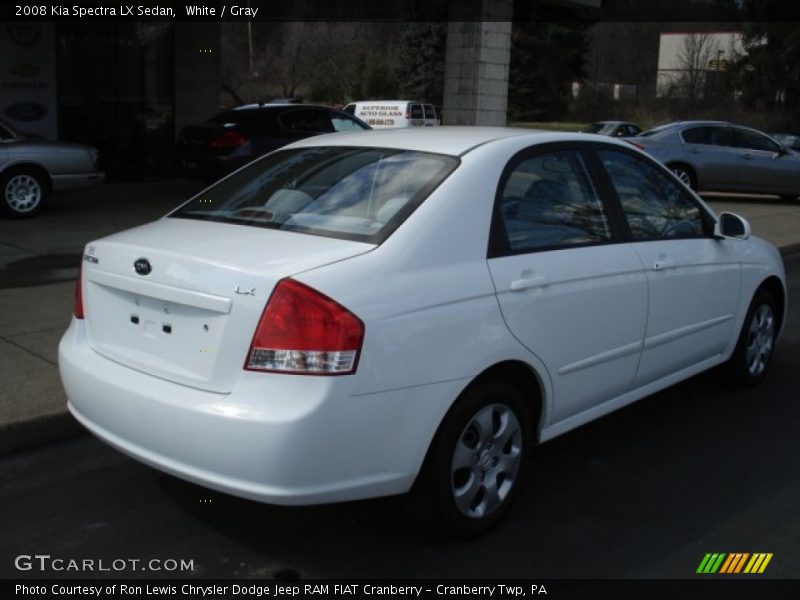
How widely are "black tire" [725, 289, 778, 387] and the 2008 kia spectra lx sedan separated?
42.0 inches

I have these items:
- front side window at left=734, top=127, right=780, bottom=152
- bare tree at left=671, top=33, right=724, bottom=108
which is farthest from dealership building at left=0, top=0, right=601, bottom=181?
bare tree at left=671, top=33, right=724, bottom=108

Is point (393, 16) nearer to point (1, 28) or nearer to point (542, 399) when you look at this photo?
point (1, 28)

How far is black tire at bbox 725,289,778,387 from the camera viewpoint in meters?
5.61

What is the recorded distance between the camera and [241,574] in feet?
11.2

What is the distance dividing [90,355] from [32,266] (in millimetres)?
5306

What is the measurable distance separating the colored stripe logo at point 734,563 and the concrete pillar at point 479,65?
39.7ft

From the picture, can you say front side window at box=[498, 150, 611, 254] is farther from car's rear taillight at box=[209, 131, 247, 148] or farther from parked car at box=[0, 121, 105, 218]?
car's rear taillight at box=[209, 131, 247, 148]

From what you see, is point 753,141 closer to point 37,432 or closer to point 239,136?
point 239,136

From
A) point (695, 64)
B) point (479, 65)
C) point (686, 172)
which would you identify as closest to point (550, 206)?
point (479, 65)

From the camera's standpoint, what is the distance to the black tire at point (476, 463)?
135 inches

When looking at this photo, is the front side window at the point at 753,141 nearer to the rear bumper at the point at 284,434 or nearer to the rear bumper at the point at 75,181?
the rear bumper at the point at 75,181

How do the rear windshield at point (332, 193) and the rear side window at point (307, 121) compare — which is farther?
the rear side window at point (307, 121)

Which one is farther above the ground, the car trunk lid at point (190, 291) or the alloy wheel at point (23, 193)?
the car trunk lid at point (190, 291)
